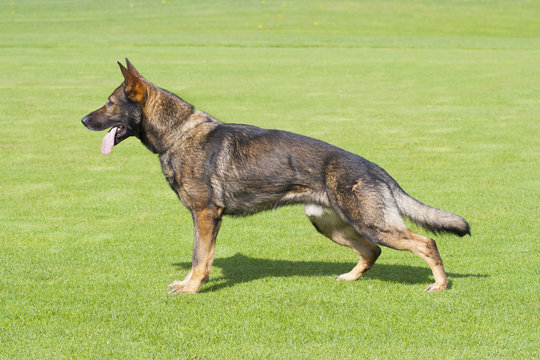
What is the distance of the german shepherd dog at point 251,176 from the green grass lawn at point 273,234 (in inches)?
21.1

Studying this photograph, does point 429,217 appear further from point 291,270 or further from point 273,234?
point 273,234

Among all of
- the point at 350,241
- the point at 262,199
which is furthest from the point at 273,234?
the point at 262,199

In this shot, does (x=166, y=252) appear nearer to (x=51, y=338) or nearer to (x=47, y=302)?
(x=47, y=302)

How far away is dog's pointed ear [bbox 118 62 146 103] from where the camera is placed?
6.28m

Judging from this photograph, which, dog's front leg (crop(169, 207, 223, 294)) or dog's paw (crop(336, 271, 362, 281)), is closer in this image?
dog's front leg (crop(169, 207, 223, 294))

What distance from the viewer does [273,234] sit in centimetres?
838

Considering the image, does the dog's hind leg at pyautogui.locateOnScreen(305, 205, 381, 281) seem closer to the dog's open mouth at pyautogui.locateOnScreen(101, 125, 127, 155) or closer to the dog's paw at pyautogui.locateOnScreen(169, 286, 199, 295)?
the dog's paw at pyautogui.locateOnScreen(169, 286, 199, 295)

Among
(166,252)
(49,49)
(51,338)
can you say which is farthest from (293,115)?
(49,49)

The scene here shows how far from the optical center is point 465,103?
1900 centimetres

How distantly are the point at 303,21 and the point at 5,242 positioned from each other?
48.2m

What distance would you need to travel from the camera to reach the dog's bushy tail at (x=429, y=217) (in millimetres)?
6164

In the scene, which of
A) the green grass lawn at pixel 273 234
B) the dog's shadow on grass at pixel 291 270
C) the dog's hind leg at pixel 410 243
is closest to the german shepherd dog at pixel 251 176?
the dog's hind leg at pixel 410 243

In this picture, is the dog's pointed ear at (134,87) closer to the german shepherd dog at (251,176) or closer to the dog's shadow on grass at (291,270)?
the german shepherd dog at (251,176)

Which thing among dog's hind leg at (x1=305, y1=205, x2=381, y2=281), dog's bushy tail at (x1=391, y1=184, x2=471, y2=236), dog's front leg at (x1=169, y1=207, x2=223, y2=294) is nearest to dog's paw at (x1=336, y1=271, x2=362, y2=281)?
dog's hind leg at (x1=305, y1=205, x2=381, y2=281)
